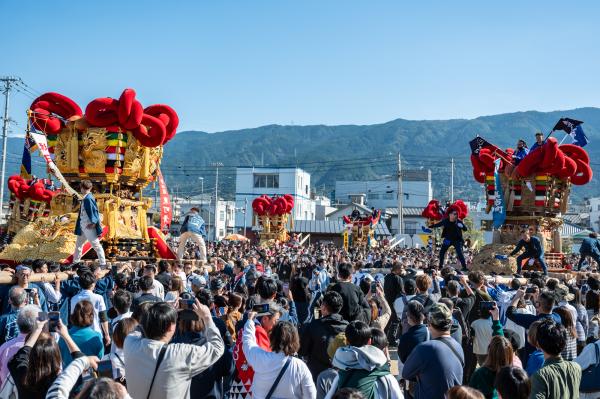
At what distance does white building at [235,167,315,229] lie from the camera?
77625 millimetres

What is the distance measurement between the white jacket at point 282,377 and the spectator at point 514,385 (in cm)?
133

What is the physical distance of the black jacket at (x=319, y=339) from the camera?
6070 millimetres

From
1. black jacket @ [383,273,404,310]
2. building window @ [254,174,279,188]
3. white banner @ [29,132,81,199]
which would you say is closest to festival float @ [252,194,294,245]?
white banner @ [29,132,81,199]

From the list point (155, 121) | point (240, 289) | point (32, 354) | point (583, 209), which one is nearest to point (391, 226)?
point (583, 209)

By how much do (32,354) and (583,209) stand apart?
391 feet

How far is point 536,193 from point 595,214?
270ft

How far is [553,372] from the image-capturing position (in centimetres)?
478

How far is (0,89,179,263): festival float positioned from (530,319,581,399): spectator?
39.7ft

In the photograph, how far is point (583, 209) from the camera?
112 metres

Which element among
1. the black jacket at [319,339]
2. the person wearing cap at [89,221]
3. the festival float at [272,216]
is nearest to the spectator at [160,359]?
the black jacket at [319,339]

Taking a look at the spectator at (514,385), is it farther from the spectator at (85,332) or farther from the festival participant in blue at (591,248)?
the festival participant in blue at (591,248)

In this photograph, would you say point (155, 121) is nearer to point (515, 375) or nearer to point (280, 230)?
point (515, 375)

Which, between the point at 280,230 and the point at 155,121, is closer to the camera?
the point at 155,121

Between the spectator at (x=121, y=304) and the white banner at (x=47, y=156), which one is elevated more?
the white banner at (x=47, y=156)
